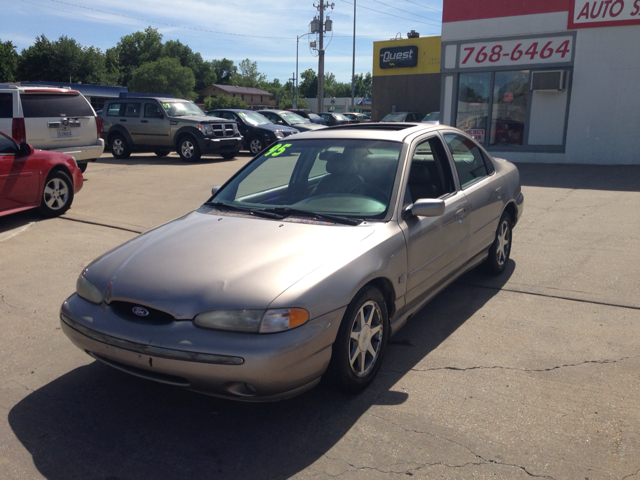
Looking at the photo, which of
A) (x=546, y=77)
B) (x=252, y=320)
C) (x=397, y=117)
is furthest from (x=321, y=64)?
(x=252, y=320)

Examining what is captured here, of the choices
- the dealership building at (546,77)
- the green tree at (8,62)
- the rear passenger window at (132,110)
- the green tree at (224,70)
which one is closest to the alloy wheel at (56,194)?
the rear passenger window at (132,110)

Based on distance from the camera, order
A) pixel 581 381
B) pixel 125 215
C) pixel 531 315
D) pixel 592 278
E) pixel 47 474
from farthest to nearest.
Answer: pixel 125 215 < pixel 592 278 < pixel 531 315 < pixel 581 381 < pixel 47 474

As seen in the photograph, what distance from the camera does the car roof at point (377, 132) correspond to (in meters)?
4.38

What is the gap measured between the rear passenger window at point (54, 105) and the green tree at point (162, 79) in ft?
267

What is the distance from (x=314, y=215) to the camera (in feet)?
12.7

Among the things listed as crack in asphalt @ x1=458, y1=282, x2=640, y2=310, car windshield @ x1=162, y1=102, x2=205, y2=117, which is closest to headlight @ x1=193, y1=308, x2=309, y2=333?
crack in asphalt @ x1=458, y1=282, x2=640, y2=310

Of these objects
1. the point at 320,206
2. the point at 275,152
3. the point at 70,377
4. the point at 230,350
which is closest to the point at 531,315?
the point at 320,206

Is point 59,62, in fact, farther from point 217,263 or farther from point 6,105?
point 217,263

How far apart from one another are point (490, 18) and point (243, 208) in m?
14.2

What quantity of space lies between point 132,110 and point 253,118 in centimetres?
394

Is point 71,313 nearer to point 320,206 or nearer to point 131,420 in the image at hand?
point 131,420

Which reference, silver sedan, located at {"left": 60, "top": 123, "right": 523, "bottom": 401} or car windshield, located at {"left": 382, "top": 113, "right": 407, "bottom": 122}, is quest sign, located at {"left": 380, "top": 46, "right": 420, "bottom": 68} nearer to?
car windshield, located at {"left": 382, "top": 113, "right": 407, "bottom": 122}

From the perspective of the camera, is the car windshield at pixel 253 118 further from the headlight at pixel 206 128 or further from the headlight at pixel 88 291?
the headlight at pixel 88 291

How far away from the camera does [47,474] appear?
272 centimetres
